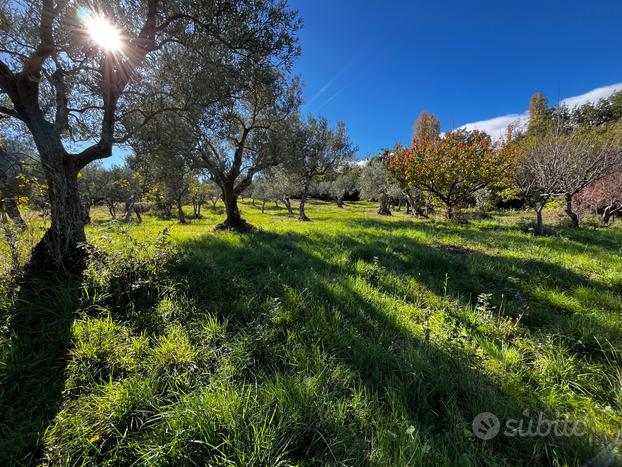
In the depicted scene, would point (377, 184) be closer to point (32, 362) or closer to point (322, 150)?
point (322, 150)

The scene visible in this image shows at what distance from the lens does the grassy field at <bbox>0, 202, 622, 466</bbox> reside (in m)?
1.87

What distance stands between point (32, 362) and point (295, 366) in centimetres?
307

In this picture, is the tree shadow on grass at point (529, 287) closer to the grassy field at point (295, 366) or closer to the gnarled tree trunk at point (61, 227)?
the grassy field at point (295, 366)

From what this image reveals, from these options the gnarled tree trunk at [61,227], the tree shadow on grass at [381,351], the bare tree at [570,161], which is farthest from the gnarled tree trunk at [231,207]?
the bare tree at [570,161]

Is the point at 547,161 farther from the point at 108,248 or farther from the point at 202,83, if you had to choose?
the point at 108,248

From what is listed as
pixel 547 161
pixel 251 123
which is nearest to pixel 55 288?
pixel 251 123

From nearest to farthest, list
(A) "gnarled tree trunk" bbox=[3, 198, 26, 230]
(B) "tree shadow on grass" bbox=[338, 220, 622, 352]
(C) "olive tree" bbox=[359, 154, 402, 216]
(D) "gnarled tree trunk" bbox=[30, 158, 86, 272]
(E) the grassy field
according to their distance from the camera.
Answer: (E) the grassy field, (B) "tree shadow on grass" bbox=[338, 220, 622, 352], (A) "gnarled tree trunk" bbox=[3, 198, 26, 230], (D) "gnarled tree trunk" bbox=[30, 158, 86, 272], (C) "olive tree" bbox=[359, 154, 402, 216]

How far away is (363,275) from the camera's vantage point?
545 centimetres

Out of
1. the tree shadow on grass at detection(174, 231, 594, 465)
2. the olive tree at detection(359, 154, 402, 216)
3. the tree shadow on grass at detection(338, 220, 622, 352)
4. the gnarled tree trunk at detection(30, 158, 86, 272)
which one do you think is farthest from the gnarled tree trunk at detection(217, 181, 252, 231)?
the olive tree at detection(359, 154, 402, 216)

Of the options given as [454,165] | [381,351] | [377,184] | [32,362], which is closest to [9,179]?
[32,362]

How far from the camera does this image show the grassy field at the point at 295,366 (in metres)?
1.87

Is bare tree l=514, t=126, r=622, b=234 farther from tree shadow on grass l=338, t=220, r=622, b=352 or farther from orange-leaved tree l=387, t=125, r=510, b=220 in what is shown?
tree shadow on grass l=338, t=220, r=622, b=352

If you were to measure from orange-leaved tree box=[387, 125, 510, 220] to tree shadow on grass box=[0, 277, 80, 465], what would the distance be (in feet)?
63.7

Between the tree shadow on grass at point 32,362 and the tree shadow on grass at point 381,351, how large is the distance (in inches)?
67.8
